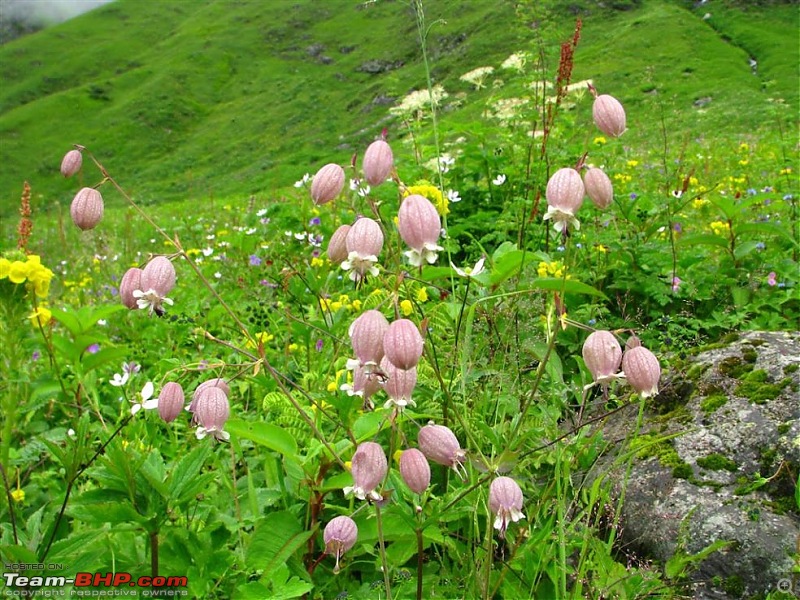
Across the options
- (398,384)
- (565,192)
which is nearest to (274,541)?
(398,384)

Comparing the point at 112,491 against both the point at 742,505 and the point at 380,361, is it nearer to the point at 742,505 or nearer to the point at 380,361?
the point at 380,361

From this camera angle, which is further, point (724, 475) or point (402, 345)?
point (724, 475)

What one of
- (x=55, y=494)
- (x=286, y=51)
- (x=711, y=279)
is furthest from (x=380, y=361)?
(x=286, y=51)

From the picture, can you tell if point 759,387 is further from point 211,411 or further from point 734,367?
point 211,411

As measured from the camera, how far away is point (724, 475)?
2.03 m

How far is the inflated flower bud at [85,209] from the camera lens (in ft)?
5.72

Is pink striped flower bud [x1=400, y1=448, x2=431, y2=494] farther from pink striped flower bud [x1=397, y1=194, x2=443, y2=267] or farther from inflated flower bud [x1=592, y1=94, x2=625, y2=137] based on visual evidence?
inflated flower bud [x1=592, y1=94, x2=625, y2=137]

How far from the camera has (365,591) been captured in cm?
188

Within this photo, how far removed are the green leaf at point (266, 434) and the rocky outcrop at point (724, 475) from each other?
3.24 ft

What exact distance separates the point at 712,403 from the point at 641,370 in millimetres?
1060

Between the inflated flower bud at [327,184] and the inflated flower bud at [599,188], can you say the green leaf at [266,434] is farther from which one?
the inflated flower bud at [599,188]

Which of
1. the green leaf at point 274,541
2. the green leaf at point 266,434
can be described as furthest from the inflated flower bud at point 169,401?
the green leaf at point 274,541

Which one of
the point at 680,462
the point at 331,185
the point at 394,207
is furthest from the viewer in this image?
the point at 394,207

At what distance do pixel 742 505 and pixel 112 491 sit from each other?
186 cm
